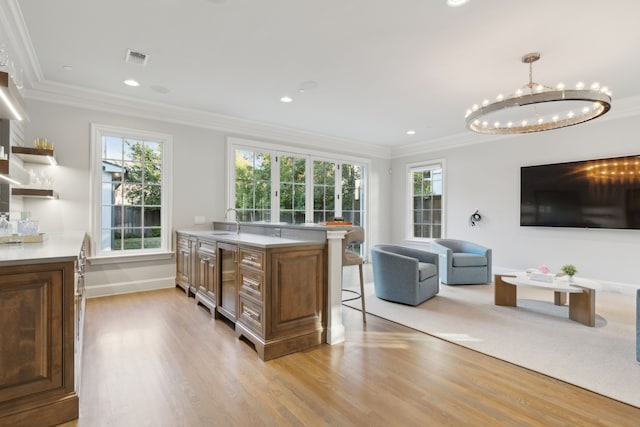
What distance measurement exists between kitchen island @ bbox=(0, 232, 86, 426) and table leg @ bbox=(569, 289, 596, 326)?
436 centimetres

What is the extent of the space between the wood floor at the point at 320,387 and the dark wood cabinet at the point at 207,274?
22.8 inches

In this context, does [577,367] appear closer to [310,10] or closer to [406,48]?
[406,48]

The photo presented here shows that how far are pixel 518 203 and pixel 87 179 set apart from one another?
6.82 m

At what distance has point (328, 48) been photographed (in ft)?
10.4

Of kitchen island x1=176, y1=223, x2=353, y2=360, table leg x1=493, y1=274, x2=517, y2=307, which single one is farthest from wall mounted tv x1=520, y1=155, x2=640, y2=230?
kitchen island x1=176, y1=223, x2=353, y2=360

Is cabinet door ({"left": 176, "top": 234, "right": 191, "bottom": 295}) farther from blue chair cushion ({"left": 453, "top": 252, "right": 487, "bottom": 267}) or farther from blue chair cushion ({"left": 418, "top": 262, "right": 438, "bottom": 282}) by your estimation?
blue chair cushion ({"left": 453, "top": 252, "right": 487, "bottom": 267})

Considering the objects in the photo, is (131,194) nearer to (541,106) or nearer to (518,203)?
(541,106)

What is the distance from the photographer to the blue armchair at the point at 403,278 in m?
3.91

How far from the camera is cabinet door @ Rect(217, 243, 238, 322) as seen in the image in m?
3.02

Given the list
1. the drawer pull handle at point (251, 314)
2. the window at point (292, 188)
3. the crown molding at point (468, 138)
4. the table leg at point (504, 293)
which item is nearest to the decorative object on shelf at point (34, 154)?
the drawer pull handle at point (251, 314)

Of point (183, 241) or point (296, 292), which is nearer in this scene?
point (296, 292)

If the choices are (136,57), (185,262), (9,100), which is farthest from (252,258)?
(136,57)

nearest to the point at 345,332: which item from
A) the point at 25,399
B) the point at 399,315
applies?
the point at 399,315

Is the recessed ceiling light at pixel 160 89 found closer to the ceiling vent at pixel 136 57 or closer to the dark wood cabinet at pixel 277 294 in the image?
the ceiling vent at pixel 136 57
